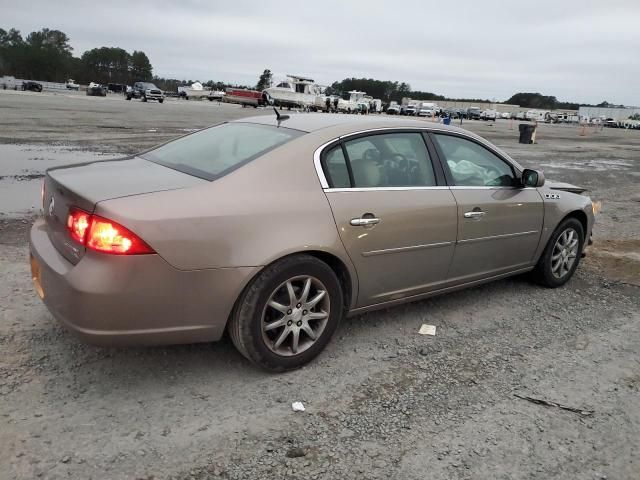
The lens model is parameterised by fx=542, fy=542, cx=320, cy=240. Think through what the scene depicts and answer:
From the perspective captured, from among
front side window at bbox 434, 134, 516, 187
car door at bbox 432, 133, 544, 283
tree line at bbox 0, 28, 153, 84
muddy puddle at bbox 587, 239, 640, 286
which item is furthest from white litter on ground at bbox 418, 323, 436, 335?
tree line at bbox 0, 28, 153, 84

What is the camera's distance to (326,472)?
8.35ft

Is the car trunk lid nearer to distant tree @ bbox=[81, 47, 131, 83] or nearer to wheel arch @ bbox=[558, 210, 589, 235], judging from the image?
wheel arch @ bbox=[558, 210, 589, 235]

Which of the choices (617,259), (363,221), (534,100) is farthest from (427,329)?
(534,100)

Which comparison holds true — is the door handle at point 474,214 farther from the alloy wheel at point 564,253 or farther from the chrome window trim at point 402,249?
the alloy wheel at point 564,253

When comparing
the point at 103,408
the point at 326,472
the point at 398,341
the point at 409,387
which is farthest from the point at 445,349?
the point at 103,408

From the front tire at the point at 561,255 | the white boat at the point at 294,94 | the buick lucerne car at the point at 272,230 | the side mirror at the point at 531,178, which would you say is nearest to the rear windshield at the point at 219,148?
the buick lucerne car at the point at 272,230

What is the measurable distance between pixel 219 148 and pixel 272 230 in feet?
3.06

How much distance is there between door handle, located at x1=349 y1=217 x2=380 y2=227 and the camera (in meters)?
3.47

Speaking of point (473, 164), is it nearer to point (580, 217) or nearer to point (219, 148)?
point (580, 217)

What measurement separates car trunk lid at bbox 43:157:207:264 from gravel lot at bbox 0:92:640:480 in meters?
0.82

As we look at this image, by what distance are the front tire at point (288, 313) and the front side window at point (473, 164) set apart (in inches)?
60.2

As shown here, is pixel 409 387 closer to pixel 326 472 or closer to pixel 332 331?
pixel 332 331

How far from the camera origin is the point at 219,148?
12.2 feet

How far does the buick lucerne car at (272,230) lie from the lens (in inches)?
110
